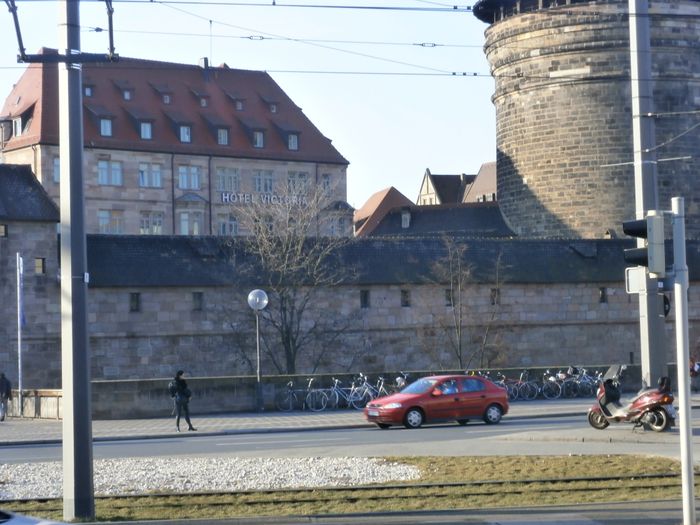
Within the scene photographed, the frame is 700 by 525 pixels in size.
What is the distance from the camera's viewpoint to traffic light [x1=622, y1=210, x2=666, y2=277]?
12164 mm

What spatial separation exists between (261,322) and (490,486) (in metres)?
28.5

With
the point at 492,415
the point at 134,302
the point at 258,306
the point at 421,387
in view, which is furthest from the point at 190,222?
the point at 421,387

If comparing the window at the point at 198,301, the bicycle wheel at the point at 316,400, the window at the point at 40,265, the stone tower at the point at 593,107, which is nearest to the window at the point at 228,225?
the stone tower at the point at 593,107

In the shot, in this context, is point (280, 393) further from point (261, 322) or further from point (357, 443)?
point (357, 443)

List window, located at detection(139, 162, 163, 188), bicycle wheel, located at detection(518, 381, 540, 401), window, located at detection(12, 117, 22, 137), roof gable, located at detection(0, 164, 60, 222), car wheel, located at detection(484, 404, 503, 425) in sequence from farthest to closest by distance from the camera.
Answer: window, located at detection(139, 162, 163, 188)
window, located at detection(12, 117, 22, 137)
roof gable, located at detection(0, 164, 60, 222)
bicycle wheel, located at detection(518, 381, 540, 401)
car wheel, located at detection(484, 404, 503, 425)

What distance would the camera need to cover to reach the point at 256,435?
28.5 m

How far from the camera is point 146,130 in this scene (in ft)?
275

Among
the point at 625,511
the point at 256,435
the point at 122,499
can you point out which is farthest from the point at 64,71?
the point at 256,435

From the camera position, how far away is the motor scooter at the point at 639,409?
2402 cm

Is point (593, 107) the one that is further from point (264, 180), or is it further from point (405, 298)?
point (264, 180)

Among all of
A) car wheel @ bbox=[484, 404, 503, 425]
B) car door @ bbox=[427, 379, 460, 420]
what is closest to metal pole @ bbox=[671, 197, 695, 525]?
car door @ bbox=[427, 379, 460, 420]

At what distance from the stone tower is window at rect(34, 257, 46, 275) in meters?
23.5

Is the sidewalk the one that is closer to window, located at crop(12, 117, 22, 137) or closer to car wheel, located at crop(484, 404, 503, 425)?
car wheel, located at crop(484, 404, 503, 425)

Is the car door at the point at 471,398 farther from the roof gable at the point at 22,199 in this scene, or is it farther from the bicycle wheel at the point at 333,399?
the roof gable at the point at 22,199
